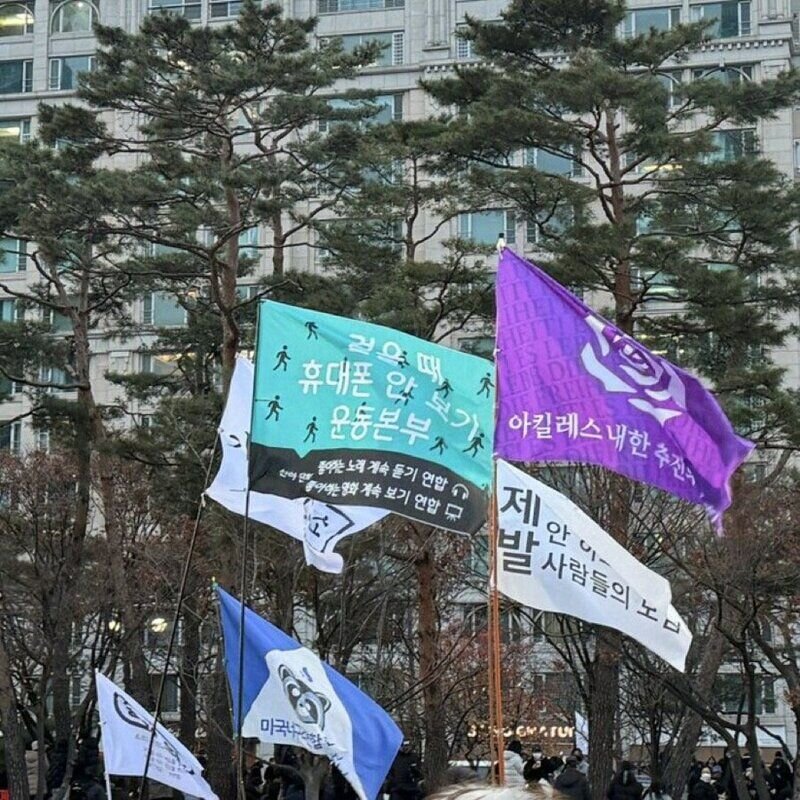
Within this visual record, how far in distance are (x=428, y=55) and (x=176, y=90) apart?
33.7 meters

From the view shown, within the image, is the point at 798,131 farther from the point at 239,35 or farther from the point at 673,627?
the point at 673,627

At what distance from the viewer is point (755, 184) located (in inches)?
823

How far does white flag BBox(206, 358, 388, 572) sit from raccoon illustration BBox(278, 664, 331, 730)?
874 mm

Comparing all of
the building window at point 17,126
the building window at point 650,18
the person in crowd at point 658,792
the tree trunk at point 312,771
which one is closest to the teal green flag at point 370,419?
the tree trunk at point 312,771

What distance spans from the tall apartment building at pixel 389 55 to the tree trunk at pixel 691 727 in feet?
66.6

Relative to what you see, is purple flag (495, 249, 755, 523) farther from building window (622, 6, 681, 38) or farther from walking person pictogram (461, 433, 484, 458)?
building window (622, 6, 681, 38)

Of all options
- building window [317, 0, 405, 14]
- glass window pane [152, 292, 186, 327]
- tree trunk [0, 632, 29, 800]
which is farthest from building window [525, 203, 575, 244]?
building window [317, 0, 405, 14]

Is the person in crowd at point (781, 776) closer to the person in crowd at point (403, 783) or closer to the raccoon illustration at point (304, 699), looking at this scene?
the person in crowd at point (403, 783)

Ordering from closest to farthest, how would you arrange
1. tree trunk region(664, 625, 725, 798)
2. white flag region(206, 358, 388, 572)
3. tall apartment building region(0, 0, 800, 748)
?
white flag region(206, 358, 388, 572) → tree trunk region(664, 625, 725, 798) → tall apartment building region(0, 0, 800, 748)

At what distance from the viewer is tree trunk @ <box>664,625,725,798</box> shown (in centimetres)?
2383

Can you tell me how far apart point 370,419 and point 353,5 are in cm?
4853

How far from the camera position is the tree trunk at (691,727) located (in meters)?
23.8

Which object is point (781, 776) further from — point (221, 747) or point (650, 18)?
point (650, 18)

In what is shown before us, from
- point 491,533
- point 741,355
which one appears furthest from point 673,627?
point 741,355
